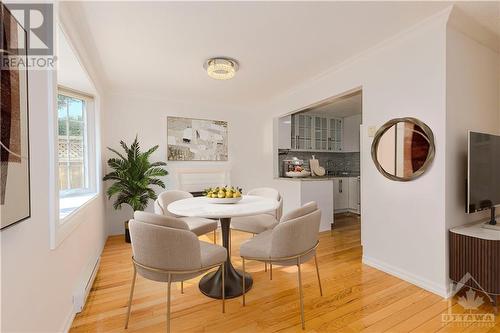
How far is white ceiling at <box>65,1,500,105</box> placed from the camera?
6.08ft

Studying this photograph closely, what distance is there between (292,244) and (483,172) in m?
1.86

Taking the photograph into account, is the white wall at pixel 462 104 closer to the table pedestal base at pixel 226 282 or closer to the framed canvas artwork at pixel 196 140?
the table pedestal base at pixel 226 282

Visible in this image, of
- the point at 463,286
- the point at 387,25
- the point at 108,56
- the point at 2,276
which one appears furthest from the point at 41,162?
the point at 463,286

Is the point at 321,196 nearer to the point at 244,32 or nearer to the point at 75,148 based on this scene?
the point at 244,32

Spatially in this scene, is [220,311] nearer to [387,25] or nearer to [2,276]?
[2,276]

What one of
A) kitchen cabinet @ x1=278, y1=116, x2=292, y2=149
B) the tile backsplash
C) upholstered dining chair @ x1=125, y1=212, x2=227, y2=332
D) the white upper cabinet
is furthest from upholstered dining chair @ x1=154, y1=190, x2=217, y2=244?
the white upper cabinet

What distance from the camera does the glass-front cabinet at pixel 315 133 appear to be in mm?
5078

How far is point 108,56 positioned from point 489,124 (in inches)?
159

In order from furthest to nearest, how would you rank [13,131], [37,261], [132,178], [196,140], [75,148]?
[196,140] < [132,178] < [75,148] < [37,261] < [13,131]

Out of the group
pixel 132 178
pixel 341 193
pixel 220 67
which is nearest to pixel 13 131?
pixel 220 67

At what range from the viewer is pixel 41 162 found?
1363 mm

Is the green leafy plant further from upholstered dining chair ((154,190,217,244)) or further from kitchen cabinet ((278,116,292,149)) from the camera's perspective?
kitchen cabinet ((278,116,292,149))

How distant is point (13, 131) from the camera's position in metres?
1.01

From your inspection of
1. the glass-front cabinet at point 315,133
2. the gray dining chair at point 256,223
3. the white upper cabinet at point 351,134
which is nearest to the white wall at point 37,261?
the gray dining chair at point 256,223
